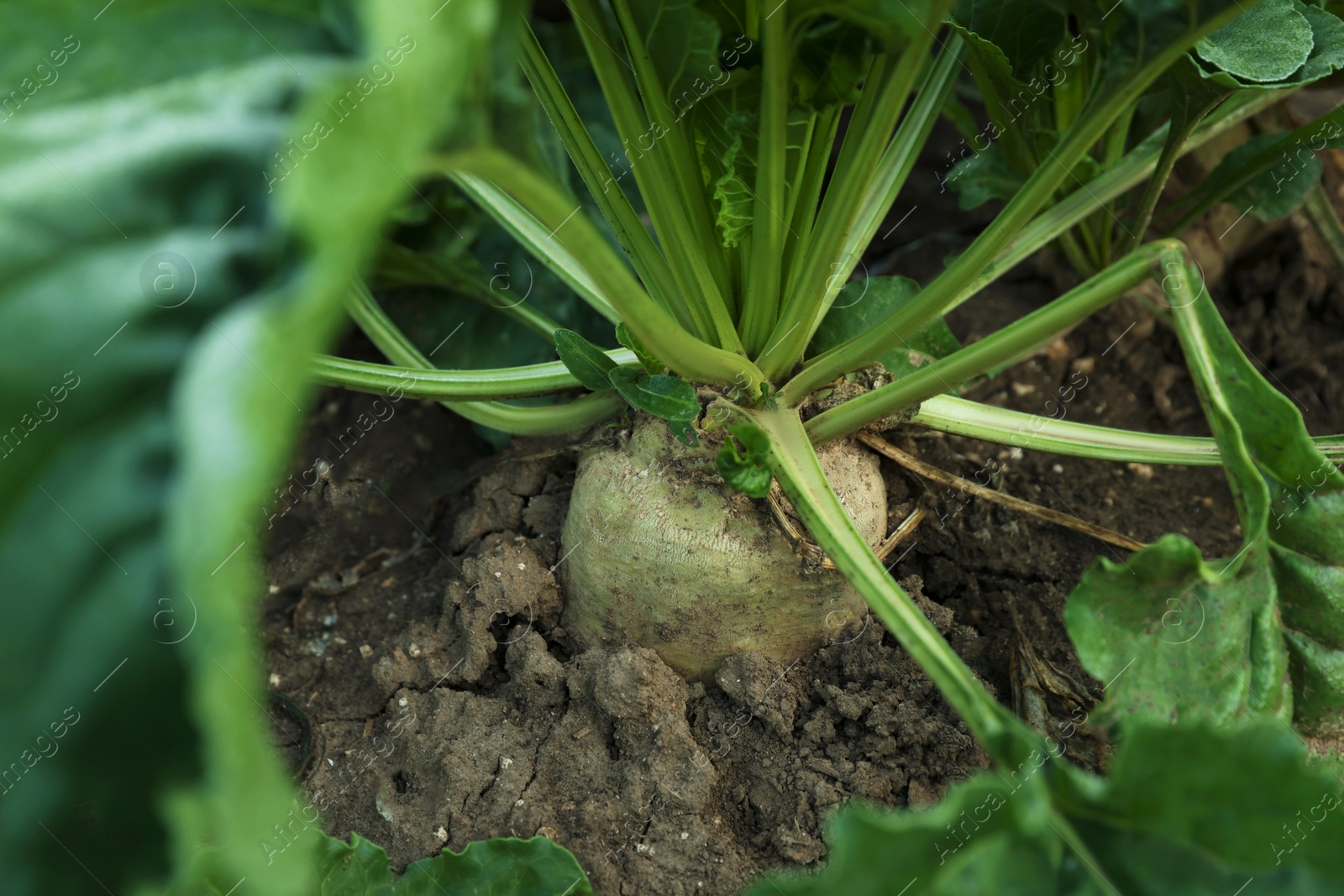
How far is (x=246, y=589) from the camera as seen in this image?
58cm

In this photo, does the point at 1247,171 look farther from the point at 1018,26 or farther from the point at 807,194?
the point at 807,194

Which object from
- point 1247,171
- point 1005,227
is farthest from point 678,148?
point 1247,171

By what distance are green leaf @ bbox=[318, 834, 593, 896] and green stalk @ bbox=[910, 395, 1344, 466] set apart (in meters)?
0.72

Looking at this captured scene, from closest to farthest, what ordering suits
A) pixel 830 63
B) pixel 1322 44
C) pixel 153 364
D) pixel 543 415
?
pixel 153 364, pixel 830 63, pixel 1322 44, pixel 543 415

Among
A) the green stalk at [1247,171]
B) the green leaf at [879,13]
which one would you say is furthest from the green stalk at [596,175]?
the green stalk at [1247,171]

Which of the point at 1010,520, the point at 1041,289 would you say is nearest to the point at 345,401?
the point at 1010,520

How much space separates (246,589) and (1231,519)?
5.08 feet

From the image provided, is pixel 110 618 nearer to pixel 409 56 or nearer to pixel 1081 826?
pixel 409 56

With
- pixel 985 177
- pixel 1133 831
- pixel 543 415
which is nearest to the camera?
pixel 1133 831

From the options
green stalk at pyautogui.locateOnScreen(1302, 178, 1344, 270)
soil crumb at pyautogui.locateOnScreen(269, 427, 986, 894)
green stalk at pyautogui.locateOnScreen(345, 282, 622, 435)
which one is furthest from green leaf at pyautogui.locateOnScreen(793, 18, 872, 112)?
green stalk at pyautogui.locateOnScreen(1302, 178, 1344, 270)

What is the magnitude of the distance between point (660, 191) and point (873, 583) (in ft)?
1.72

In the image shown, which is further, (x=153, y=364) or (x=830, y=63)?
(x=830, y=63)

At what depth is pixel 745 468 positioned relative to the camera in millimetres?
1134

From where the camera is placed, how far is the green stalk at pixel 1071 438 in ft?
4.35
